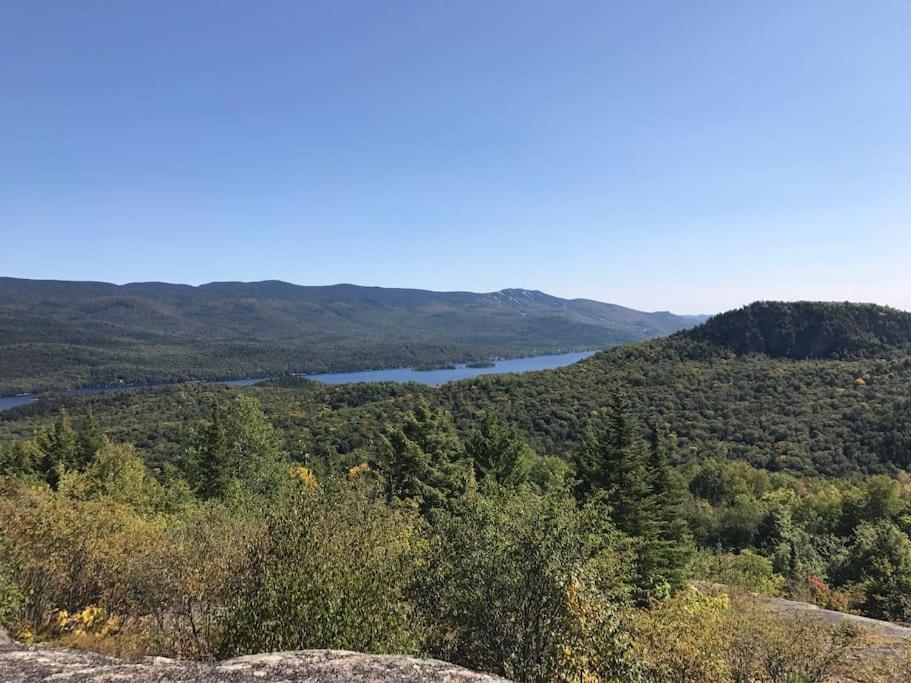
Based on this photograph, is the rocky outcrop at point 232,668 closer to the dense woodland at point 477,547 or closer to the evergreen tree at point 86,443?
the dense woodland at point 477,547

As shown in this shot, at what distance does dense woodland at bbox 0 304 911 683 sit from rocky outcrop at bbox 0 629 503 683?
7.53 ft

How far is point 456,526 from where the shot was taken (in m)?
11.8

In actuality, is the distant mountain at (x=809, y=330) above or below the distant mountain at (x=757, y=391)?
above

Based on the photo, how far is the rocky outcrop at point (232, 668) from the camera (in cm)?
618

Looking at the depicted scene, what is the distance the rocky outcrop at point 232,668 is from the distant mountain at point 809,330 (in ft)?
432

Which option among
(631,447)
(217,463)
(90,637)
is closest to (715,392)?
(631,447)

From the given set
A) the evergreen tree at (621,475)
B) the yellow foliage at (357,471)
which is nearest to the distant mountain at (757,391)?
the yellow foliage at (357,471)

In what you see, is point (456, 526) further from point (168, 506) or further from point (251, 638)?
point (168, 506)

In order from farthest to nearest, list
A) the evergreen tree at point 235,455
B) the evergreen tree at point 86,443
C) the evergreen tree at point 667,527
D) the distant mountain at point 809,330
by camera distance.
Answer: the distant mountain at point 809,330, the evergreen tree at point 86,443, the evergreen tree at point 235,455, the evergreen tree at point 667,527

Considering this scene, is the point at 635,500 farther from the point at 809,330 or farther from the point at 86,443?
the point at 809,330

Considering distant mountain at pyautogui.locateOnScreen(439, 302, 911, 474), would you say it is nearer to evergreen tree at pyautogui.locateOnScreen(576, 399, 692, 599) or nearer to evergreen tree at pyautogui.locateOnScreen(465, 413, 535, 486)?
evergreen tree at pyautogui.locateOnScreen(465, 413, 535, 486)

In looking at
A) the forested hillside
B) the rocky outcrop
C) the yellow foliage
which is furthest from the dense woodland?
the rocky outcrop

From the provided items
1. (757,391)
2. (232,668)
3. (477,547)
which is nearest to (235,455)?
(477,547)

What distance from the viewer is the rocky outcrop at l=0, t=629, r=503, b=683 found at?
6.18 metres
